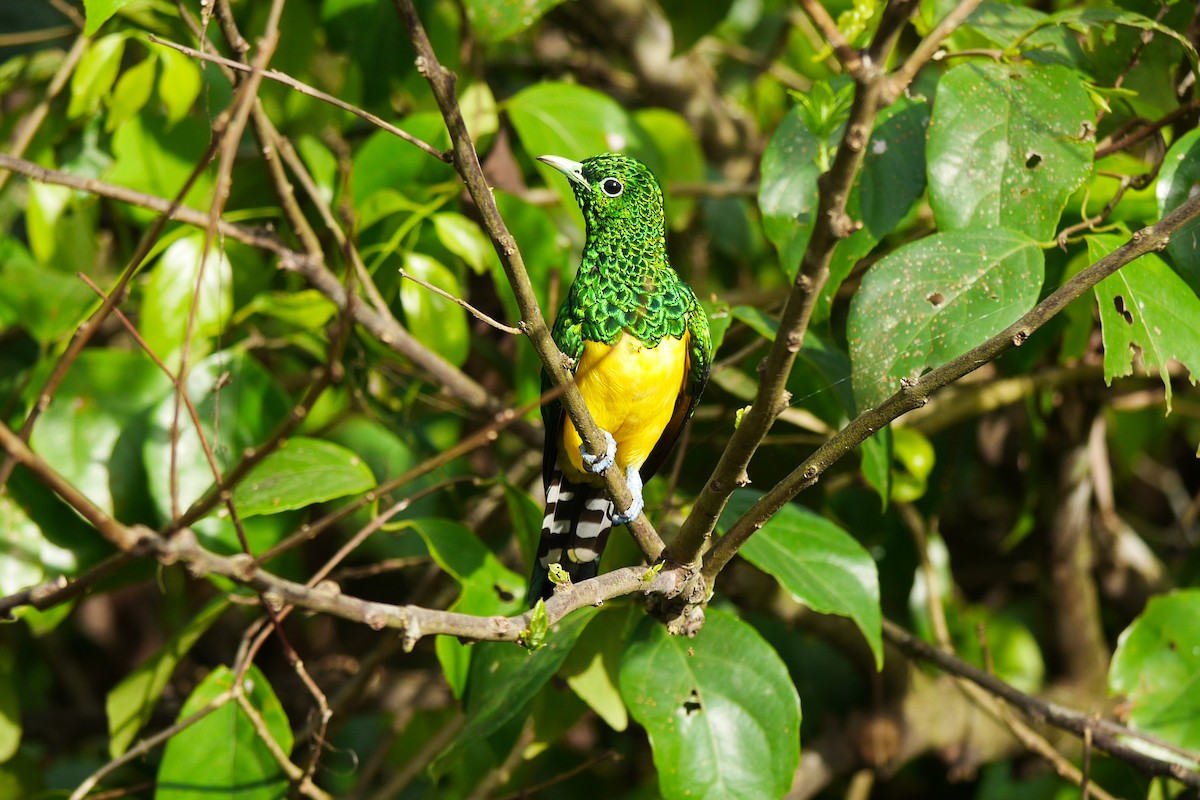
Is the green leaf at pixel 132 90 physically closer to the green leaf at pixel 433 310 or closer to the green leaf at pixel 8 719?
the green leaf at pixel 433 310

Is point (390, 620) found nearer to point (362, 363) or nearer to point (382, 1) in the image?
point (362, 363)

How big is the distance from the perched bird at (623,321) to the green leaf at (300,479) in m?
0.40

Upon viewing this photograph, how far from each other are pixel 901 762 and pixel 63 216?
8.65 ft

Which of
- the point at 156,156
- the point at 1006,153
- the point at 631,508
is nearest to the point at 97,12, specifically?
the point at 156,156

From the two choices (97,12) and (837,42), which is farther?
(97,12)

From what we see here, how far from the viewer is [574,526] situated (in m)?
2.44

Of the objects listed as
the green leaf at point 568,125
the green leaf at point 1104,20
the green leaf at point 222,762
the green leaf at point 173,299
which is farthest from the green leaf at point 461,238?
the green leaf at point 1104,20

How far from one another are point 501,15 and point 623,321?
2.21 feet

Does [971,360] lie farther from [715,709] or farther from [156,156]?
[156,156]

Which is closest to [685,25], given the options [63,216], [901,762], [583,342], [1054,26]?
[1054,26]

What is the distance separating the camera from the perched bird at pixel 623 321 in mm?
2186

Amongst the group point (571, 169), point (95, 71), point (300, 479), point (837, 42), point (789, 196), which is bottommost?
point (300, 479)

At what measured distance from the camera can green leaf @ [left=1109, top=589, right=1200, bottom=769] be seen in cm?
255

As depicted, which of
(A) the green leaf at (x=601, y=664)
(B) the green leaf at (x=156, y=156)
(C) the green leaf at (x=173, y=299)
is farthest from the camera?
(B) the green leaf at (x=156, y=156)
